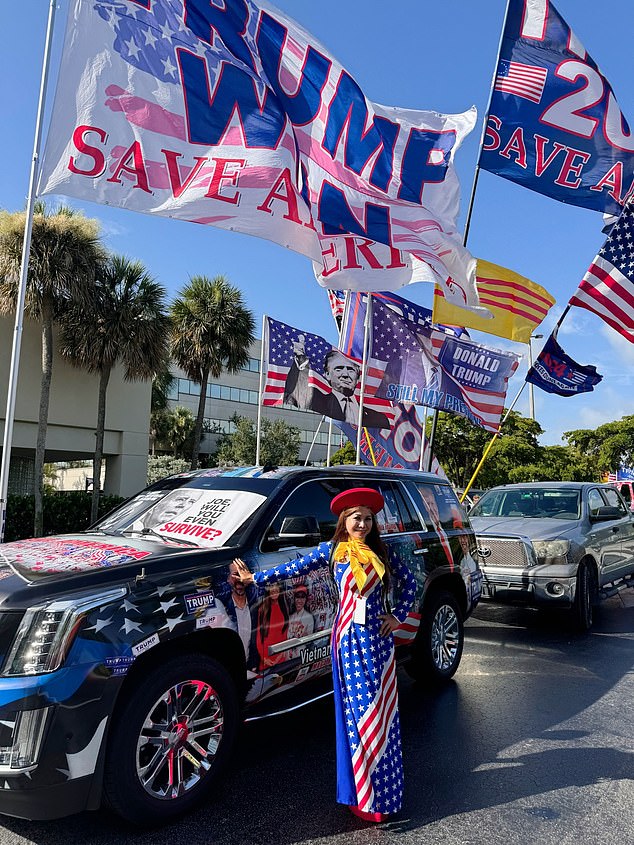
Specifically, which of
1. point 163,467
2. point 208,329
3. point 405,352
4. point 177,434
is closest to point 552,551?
point 405,352

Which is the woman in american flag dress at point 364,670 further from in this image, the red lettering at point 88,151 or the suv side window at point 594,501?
the suv side window at point 594,501

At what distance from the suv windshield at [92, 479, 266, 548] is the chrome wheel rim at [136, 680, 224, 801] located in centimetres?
93

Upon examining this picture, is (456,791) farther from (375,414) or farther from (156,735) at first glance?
(375,414)

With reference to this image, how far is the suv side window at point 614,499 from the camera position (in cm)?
997

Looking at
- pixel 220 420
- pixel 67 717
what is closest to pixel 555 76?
pixel 67 717

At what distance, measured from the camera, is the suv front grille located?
25.9 feet

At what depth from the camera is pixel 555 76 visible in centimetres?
1027

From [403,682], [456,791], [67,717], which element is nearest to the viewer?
[67,717]

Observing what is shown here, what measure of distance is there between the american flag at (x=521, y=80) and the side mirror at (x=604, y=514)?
6601 millimetres

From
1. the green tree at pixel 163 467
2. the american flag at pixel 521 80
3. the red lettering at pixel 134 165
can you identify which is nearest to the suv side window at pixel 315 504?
the red lettering at pixel 134 165

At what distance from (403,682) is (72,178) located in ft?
17.8

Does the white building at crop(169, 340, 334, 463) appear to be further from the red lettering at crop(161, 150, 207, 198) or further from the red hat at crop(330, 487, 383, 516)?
the red hat at crop(330, 487, 383, 516)

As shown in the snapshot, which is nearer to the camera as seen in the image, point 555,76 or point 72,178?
point 72,178

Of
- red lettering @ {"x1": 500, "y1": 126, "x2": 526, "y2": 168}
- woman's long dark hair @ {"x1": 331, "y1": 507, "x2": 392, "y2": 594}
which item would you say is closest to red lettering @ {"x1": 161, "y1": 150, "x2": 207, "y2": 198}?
woman's long dark hair @ {"x1": 331, "y1": 507, "x2": 392, "y2": 594}
